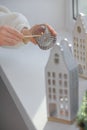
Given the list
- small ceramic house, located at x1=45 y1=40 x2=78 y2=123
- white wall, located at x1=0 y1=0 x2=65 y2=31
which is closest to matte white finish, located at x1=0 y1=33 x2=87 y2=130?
small ceramic house, located at x1=45 y1=40 x2=78 y2=123

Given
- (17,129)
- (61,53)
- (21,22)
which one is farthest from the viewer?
(17,129)

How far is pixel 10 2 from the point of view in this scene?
1.25 meters

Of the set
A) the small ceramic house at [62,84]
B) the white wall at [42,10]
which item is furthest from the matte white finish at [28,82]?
the white wall at [42,10]

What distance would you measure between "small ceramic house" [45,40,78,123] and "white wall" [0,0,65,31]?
2.11 feet

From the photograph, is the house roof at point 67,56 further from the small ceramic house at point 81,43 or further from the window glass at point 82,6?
the window glass at point 82,6

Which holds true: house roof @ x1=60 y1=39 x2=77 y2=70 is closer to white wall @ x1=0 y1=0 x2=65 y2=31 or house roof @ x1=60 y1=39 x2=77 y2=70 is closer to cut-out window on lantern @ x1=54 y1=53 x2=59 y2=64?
cut-out window on lantern @ x1=54 y1=53 x2=59 y2=64

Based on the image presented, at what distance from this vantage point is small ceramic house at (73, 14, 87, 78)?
0.80m

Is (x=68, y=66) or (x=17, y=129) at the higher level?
(x=68, y=66)

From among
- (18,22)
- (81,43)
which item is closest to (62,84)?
(81,43)

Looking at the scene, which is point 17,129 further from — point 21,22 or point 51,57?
point 51,57

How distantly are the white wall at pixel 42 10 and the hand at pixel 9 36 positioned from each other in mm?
386

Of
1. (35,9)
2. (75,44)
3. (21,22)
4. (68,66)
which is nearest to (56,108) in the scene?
(68,66)

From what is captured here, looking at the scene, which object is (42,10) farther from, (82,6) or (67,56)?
(67,56)

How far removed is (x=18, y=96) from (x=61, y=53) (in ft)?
0.56
